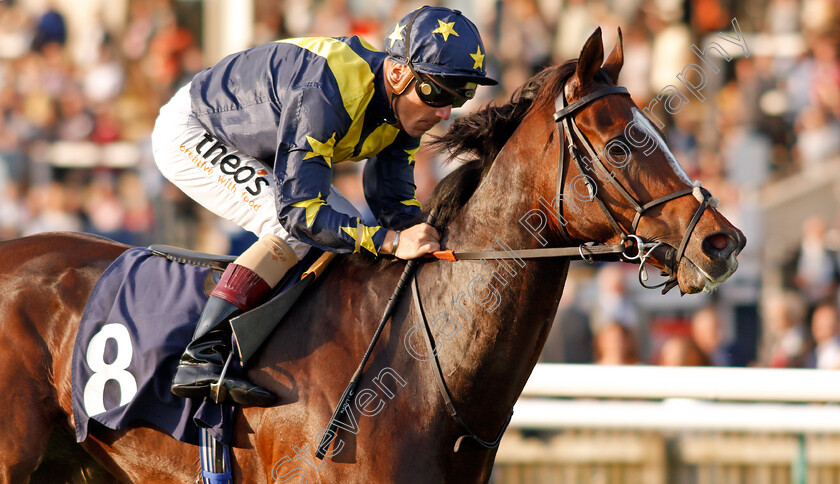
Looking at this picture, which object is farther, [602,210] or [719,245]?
[602,210]

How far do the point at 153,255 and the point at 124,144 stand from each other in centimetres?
520

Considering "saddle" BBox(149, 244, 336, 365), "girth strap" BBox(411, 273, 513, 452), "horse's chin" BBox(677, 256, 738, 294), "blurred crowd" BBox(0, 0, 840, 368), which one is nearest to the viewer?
"horse's chin" BBox(677, 256, 738, 294)

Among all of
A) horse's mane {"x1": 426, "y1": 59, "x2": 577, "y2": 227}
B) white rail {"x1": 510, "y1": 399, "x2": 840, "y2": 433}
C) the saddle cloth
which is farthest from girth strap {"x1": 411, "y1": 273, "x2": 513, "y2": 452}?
white rail {"x1": 510, "y1": 399, "x2": 840, "y2": 433}

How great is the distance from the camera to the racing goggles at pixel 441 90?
280cm

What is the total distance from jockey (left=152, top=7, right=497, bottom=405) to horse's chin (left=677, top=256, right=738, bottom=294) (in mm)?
740

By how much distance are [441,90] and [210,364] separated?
1.08 m

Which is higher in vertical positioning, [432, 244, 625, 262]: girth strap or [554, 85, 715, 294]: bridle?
[554, 85, 715, 294]: bridle

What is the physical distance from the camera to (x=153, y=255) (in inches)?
125

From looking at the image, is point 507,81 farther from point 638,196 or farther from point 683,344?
point 638,196

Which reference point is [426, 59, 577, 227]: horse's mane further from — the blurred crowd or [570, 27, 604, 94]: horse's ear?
the blurred crowd

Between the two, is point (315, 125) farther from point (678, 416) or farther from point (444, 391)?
point (678, 416)

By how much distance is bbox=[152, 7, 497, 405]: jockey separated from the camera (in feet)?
9.07

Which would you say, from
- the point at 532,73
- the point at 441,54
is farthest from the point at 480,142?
the point at 532,73

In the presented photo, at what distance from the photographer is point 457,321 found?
2.76m
